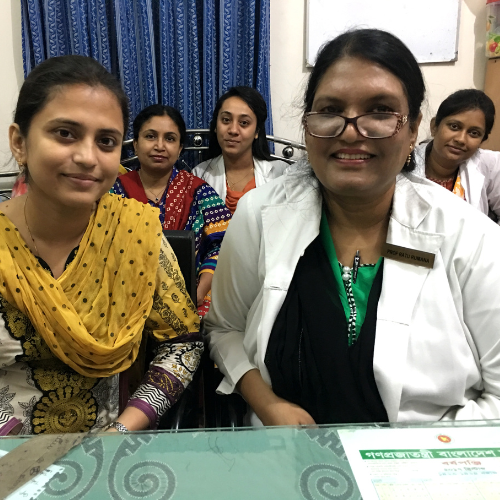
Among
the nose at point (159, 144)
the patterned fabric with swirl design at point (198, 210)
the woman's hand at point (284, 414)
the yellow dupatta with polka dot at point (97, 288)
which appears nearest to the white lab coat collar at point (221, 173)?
the patterned fabric with swirl design at point (198, 210)

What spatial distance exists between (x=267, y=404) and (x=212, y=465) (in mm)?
363

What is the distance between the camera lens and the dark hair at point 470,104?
2191 millimetres

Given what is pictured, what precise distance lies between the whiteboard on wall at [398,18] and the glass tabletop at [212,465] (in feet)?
8.29

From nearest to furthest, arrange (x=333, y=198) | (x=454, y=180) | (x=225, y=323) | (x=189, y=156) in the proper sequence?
(x=333, y=198) < (x=225, y=323) < (x=454, y=180) < (x=189, y=156)

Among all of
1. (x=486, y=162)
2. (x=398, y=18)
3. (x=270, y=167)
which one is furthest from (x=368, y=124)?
(x=398, y=18)

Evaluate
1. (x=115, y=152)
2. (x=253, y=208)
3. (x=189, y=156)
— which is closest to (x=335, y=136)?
(x=253, y=208)

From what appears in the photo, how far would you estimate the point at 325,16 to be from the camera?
2580mm

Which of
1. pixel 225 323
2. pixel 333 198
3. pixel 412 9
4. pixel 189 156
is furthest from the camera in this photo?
pixel 189 156

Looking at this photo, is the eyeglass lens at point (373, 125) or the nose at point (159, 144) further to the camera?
the nose at point (159, 144)

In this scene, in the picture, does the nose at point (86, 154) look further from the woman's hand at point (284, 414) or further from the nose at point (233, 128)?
the nose at point (233, 128)

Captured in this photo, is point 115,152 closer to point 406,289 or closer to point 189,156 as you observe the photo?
point 406,289

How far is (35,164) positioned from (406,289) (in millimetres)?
808

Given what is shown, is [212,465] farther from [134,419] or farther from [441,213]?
[441,213]

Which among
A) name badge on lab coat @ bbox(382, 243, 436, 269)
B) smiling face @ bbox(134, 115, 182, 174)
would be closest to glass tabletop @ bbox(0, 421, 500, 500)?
name badge on lab coat @ bbox(382, 243, 436, 269)
